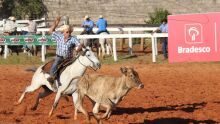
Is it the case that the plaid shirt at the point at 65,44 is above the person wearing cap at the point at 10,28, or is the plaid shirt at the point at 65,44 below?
below

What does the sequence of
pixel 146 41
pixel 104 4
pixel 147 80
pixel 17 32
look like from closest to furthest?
pixel 147 80 < pixel 17 32 < pixel 146 41 < pixel 104 4

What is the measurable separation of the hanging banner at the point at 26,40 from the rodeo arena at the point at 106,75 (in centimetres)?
4

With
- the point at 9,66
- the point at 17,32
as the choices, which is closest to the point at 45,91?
the point at 9,66

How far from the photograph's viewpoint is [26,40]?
26375 millimetres

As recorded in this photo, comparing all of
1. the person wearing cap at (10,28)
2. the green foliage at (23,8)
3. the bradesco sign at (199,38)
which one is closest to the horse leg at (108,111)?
the bradesco sign at (199,38)

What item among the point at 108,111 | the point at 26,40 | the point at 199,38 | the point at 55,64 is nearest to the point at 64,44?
the point at 55,64

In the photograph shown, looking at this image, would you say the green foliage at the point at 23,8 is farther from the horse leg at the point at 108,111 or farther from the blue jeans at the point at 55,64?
the horse leg at the point at 108,111

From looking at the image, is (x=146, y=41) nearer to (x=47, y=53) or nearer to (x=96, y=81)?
(x=47, y=53)

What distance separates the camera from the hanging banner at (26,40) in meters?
26.0

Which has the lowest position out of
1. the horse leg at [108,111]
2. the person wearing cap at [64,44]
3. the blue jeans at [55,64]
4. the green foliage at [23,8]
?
the horse leg at [108,111]

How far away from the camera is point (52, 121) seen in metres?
12.1

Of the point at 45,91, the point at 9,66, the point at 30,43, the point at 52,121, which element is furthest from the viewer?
the point at 30,43

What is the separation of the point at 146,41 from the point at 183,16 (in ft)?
31.6

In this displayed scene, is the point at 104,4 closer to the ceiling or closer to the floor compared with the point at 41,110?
closer to the ceiling
